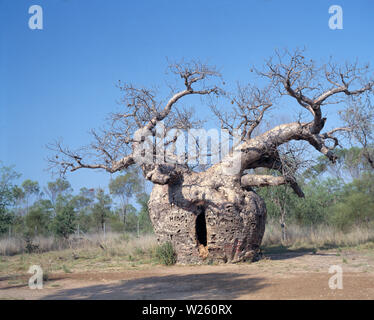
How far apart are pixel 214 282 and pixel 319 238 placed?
30.3ft

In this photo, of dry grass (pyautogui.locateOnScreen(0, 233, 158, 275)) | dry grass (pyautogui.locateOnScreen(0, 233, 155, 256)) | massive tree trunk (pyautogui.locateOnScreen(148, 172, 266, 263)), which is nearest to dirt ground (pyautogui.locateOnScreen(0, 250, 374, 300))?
massive tree trunk (pyautogui.locateOnScreen(148, 172, 266, 263))

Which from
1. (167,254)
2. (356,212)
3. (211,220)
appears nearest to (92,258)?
(167,254)

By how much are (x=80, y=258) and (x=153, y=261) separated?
10.8ft

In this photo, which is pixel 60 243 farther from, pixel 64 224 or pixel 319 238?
pixel 319 238

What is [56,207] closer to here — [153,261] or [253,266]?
[153,261]

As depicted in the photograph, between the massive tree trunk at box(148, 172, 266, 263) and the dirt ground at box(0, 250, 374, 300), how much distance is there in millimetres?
449

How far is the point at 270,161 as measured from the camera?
36.8 ft

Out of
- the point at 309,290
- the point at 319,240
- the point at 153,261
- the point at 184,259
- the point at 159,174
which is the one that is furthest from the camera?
the point at 319,240

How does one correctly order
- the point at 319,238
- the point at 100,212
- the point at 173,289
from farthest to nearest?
1. the point at 100,212
2. the point at 319,238
3. the point at 173,289

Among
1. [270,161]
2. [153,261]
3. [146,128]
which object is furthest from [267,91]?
[153,261]

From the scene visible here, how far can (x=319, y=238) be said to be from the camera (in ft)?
49.5

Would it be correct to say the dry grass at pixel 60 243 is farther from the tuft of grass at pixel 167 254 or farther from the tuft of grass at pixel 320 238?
the tuft of grass at pixel 320 238

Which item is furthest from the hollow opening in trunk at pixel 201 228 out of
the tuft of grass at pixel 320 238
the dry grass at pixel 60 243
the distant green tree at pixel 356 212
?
the distant green tree at pixel 356 212

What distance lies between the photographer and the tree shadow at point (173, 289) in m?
6.04
